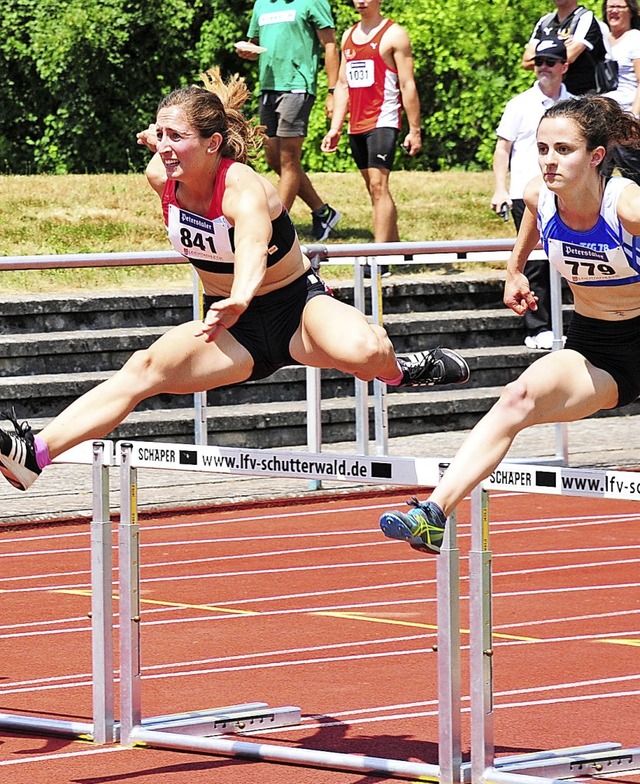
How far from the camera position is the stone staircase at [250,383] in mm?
11578

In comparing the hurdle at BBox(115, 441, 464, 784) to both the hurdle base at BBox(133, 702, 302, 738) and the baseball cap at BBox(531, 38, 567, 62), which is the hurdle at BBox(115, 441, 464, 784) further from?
the baseball cap at BBox(531, 38, 567, 62)

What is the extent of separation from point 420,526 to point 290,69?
28.3 ft

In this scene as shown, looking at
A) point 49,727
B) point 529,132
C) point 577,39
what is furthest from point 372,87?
point 49,727

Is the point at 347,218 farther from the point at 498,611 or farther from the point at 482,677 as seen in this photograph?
the point at 482,677

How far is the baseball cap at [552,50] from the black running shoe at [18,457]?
637cm

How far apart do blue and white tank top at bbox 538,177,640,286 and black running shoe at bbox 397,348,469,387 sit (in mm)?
974

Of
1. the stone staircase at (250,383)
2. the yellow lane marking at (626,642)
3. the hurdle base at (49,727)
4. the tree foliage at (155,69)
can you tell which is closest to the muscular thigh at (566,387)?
the yellow lane marking at (626,642)

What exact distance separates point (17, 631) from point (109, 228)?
819 cm

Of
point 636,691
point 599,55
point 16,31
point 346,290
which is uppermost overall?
point 16,31

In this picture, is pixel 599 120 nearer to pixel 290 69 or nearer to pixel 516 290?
pixel 516 290

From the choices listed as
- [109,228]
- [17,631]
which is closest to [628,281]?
[17,631]

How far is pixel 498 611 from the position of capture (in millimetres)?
7738

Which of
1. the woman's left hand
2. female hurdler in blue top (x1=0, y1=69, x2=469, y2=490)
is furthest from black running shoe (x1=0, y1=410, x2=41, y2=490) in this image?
the woman's left hand

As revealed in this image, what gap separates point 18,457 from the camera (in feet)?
19.1
